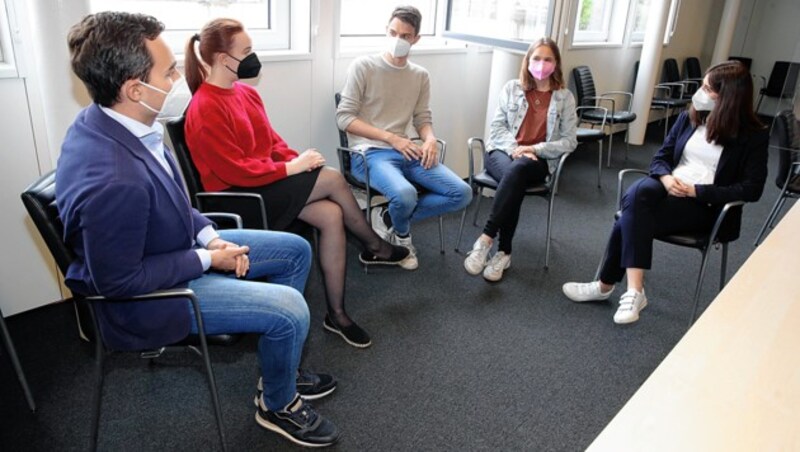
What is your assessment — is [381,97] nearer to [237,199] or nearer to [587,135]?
[237,199]

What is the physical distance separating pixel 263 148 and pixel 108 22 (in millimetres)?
1046

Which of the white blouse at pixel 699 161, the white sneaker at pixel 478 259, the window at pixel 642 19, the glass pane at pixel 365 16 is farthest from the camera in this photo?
the window at pixel 642 19

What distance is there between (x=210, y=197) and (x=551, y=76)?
191cm

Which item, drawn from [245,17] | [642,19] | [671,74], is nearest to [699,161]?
[245,17]

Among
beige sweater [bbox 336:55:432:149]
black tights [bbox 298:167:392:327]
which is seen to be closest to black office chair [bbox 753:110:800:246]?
beige sweater [bbox 336:55:432:149]

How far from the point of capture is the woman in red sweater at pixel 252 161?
215 cm

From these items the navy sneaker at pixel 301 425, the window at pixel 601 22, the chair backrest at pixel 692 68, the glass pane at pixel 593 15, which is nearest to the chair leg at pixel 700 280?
the navy sneaker at pixel 301 425

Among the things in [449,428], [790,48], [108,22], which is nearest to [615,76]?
[790,48]

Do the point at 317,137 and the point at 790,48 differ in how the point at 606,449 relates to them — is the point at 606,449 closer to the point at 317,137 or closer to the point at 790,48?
the point at 317,137

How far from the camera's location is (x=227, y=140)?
2.16 meters

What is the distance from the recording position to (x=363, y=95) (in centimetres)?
297

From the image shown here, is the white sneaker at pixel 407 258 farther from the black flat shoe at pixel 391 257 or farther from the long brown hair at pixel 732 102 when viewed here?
the long brown hair at pixel 732 102

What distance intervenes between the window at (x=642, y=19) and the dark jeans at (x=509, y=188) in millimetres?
3907

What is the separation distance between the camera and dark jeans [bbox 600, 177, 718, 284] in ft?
8.11
